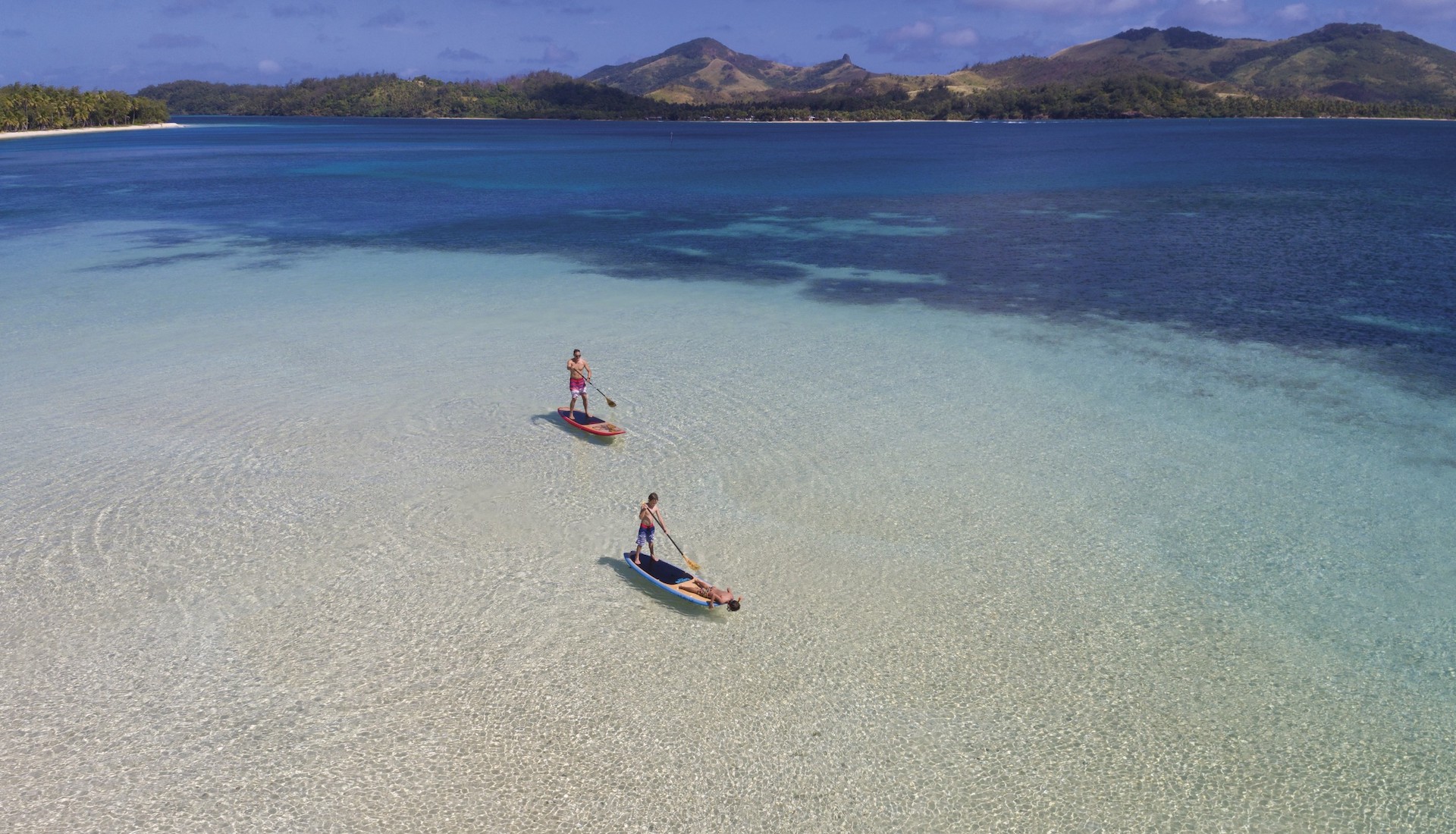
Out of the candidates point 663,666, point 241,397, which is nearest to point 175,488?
point 241,397

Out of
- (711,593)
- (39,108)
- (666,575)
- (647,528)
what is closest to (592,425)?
(647,528)

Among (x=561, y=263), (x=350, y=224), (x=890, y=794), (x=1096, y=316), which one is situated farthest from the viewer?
(x=350, y=224)

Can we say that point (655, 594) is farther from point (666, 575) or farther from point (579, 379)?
point (579, 379)

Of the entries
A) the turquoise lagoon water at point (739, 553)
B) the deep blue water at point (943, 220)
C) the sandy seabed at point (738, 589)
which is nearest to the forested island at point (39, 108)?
the deep blue water at point (943, 220)

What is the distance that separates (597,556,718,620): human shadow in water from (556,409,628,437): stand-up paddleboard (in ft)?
20.1

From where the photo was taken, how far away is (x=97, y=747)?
41.4 feet

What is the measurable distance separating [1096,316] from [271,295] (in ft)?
119

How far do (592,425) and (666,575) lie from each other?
8.24m

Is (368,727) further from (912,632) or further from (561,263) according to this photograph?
(561,263)

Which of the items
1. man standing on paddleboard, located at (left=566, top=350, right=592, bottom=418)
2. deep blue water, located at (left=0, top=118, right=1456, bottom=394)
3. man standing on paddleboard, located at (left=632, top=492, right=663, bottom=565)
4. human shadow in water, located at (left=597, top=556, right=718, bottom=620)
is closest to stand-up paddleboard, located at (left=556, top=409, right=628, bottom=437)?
man standing on paddleboard, located at (left=566, top=350, right=592, bottom=418)

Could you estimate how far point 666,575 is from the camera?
1625 centimetres

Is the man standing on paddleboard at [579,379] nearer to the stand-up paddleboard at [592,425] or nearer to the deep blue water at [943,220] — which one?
the stand-up paddleboard at [592,425]

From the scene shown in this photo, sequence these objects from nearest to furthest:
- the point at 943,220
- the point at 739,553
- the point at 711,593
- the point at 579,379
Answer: the point at 711,593 < the point at 739,553 < the point at 579,379 < the point at 943,220

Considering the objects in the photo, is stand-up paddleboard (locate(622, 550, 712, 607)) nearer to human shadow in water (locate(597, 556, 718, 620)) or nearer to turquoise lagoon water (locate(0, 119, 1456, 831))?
human shadow in water (locate(597, 556, 718, 620))
